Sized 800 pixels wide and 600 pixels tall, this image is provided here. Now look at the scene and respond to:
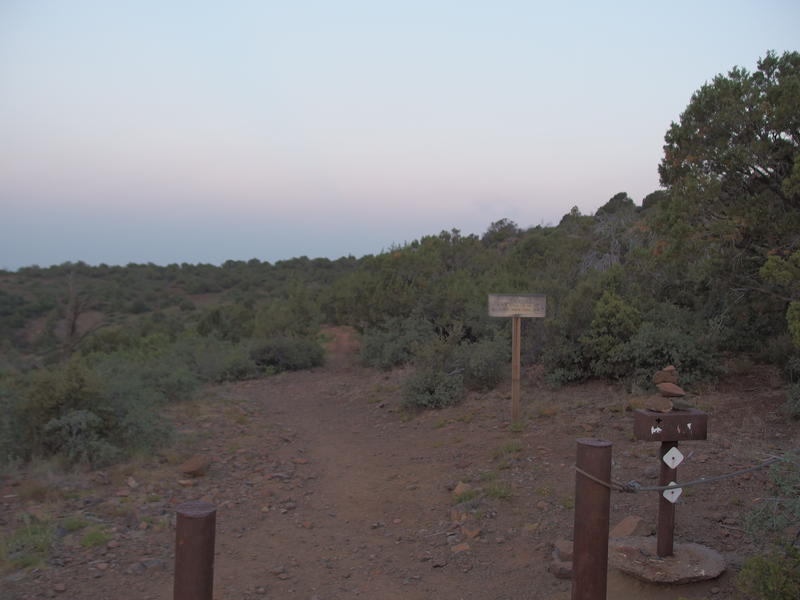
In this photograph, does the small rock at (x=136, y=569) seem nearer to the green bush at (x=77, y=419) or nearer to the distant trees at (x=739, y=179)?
the green bush at (x=77, y=419)

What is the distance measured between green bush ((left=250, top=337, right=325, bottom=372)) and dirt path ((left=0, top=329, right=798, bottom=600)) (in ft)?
24.1

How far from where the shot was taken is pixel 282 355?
18906 mm

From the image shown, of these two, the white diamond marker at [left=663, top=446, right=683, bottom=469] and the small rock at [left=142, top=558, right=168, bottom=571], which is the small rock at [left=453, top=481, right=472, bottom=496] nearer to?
the small rock at [left=142, top=558, right=168, bottom=571]

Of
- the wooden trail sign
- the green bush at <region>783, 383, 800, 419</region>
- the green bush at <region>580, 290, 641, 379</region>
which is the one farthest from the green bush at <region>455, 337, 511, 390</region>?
the green bush at <region>783, 383, 800, 419</region>

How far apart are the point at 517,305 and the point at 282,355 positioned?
35.3ft

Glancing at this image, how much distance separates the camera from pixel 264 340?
1972cm

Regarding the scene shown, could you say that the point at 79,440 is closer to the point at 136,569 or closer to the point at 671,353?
the point at 136,569

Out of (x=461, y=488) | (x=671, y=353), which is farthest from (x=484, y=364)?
(x=461, y=488)

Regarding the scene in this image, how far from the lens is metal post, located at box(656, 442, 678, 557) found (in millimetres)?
4176

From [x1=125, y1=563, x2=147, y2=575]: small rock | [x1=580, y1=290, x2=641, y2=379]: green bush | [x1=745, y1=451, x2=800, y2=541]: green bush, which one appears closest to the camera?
[x1=745, y1=451, x2=800, y2=541]: green bush

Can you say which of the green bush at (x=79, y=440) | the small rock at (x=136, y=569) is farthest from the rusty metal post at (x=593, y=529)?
the green bush at (x=79, y=440)

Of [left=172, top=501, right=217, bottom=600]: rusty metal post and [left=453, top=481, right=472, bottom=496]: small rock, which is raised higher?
[left=172, top=501, right=217, bottom=600]: rusty metal post

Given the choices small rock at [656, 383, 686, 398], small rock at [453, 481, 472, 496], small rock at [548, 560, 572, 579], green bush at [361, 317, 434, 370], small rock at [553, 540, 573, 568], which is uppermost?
small rock at [656, 383, 686, 398]

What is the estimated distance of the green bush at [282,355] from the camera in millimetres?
18781
